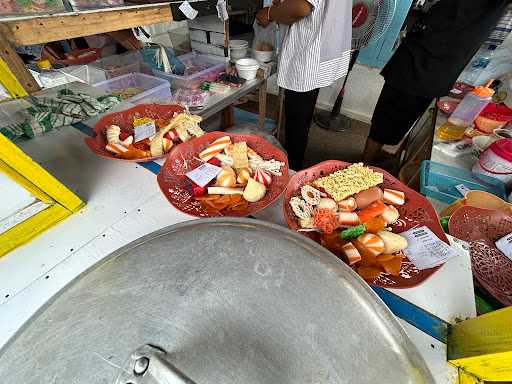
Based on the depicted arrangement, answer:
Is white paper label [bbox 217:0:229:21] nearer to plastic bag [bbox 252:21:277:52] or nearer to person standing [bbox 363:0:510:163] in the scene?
plastic bag [bbox 252:21:277:52]

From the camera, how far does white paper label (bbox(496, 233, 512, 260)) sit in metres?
0.75

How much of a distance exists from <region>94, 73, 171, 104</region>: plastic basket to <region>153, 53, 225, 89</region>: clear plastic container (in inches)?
5.4

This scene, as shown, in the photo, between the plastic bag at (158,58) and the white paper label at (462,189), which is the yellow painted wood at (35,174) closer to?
the plastic bag at (158,58)

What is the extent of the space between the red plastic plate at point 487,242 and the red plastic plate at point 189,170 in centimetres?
63

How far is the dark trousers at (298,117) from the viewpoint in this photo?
1.66 m

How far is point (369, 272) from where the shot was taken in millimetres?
541

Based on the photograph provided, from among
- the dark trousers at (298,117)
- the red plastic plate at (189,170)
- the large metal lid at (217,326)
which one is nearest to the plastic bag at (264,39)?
the dark trousers at (298,117)

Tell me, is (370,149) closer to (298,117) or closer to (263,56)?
(298,117)

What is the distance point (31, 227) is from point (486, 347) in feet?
3.07

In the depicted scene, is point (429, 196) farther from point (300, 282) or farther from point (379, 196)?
point (300, 282)

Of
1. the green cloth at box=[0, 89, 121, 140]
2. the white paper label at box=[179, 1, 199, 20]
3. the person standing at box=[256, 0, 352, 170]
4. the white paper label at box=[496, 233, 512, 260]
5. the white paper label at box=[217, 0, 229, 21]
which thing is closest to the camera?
the white paper label at box=[496, 233, 512, 260]

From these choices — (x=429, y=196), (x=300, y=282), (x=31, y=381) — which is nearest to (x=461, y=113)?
(x=429, y=196)

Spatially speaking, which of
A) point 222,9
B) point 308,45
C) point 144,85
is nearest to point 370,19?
point 308,45

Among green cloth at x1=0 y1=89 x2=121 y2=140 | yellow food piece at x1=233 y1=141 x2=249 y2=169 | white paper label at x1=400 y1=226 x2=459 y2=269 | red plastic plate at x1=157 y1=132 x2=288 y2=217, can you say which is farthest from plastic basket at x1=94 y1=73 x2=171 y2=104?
white paper label at x1=400 y1=226 x2=459 y2=269
